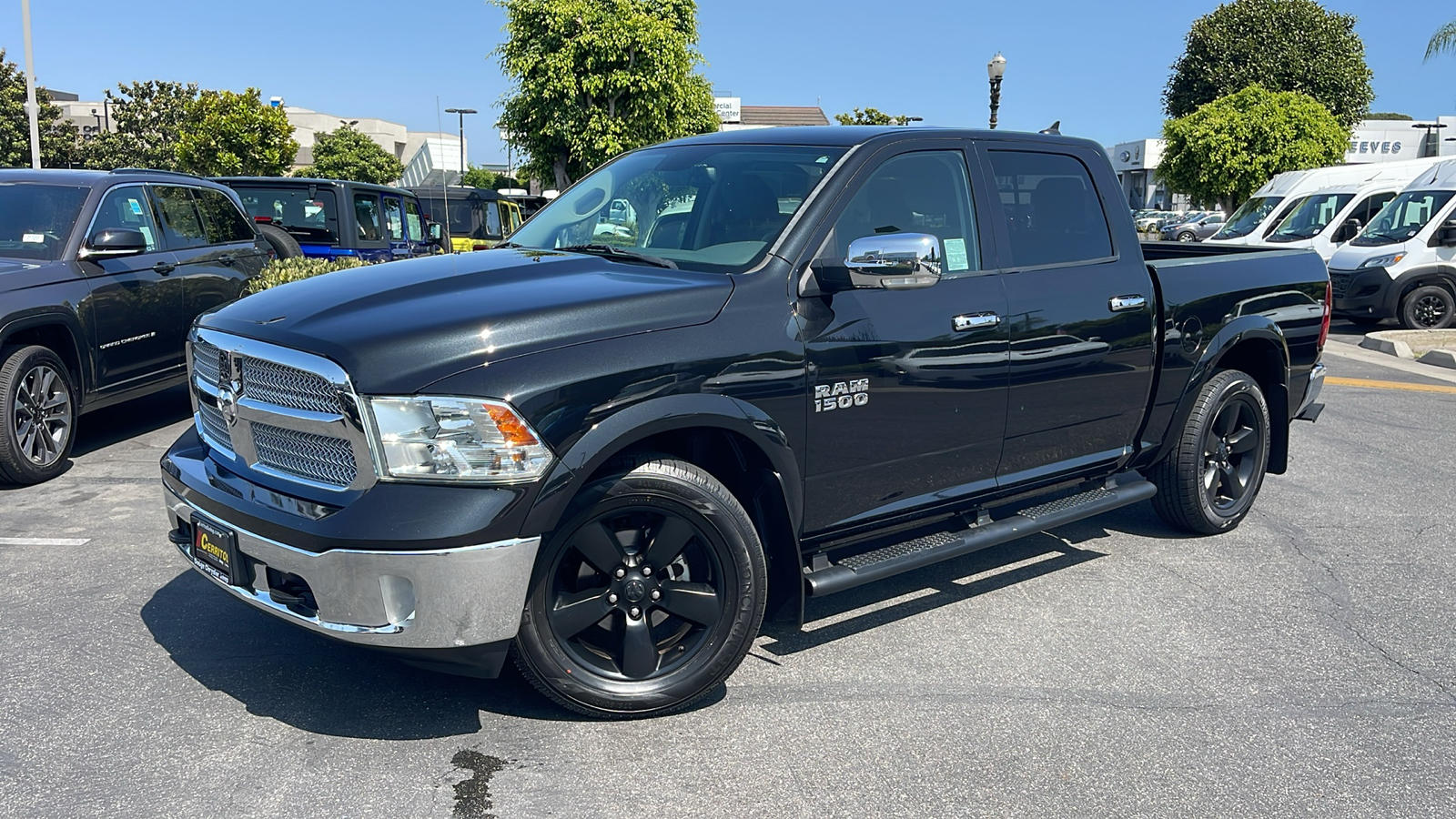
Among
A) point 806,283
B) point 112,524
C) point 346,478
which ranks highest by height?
point 806,283

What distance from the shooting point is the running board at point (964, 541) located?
13.1 feet

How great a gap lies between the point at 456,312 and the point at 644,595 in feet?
3.49

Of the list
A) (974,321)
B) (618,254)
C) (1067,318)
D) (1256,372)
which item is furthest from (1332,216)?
(618,254)

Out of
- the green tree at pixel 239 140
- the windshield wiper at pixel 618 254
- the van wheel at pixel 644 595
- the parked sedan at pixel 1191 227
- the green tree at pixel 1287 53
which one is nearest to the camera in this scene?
→ the van wheel at pixel 644 595

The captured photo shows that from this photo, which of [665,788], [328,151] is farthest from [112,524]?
[328,151]

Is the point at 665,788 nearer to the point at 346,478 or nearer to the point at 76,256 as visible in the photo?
the point at 346,478

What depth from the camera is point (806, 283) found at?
393cm

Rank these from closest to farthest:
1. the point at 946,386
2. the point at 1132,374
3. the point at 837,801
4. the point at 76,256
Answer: the point at 837,801, the point at 946,386, the point at 1132,374, the point at 76,256

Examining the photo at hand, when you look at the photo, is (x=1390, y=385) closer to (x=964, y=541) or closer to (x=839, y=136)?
(x=964, y=541)

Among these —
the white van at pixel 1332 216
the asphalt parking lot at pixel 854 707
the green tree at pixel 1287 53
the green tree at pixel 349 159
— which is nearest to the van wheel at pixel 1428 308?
the white van at pixel 1332 216

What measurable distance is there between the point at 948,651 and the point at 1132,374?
1.64 meters

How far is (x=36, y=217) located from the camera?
7188 millimetres

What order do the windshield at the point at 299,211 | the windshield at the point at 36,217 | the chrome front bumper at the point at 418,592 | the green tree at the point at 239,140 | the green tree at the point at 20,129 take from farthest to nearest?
the green tree at the point at 20,129 → the green tree at the point at 239,140 → the windshield at the point at 299,211 → the windshield at the point at 36,217 → the chrome front bumper at the point at 418,592

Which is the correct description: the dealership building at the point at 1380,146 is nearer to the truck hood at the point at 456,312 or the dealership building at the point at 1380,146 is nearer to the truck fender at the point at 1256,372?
the truck fender at the point at 1256,372
